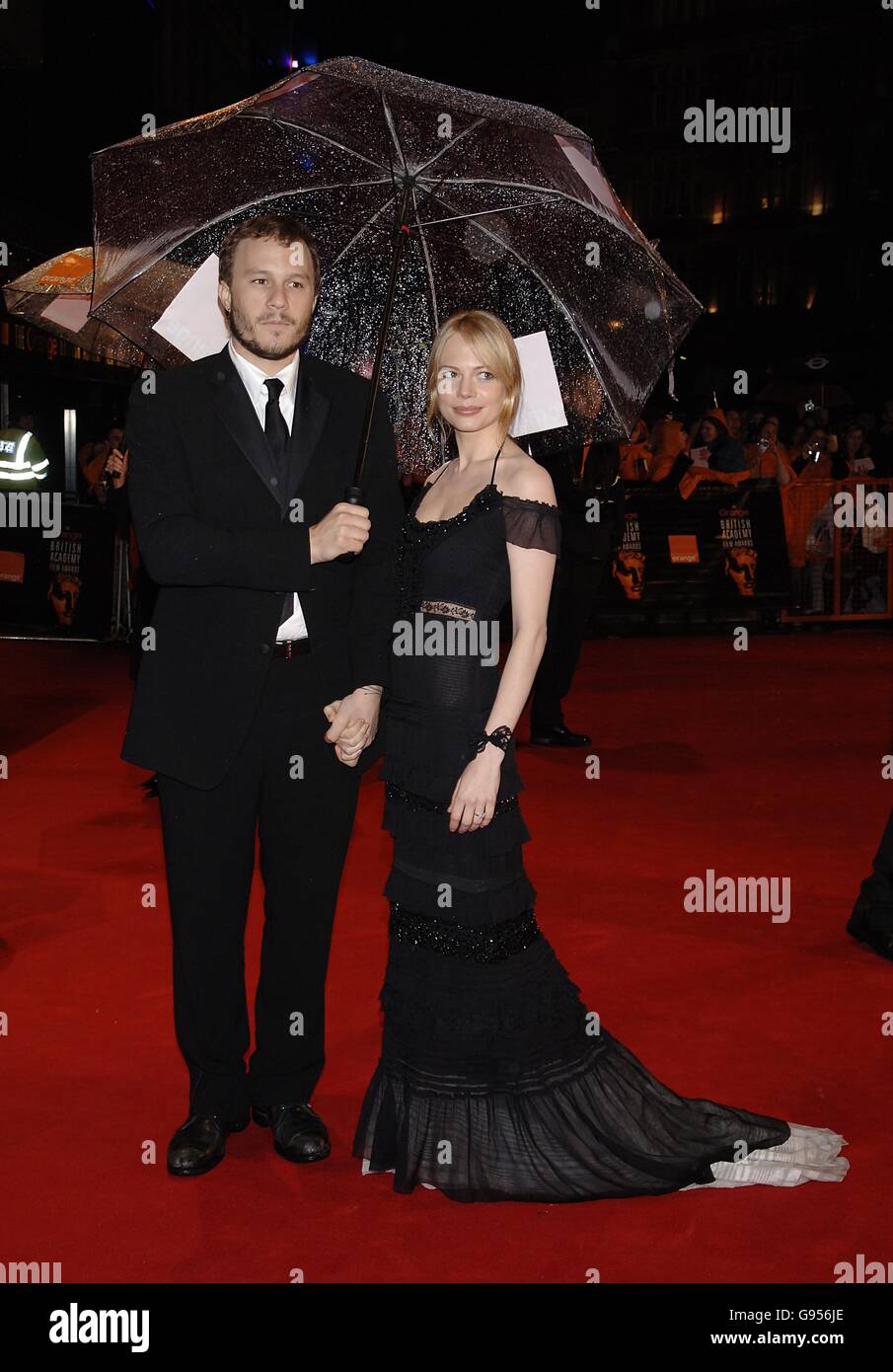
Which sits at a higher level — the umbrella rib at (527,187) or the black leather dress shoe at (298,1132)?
the umbrella rib at (527,187)

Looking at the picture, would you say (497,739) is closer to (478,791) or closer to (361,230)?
(478,791)

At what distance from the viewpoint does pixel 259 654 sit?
10.1ft

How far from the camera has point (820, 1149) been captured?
3.26 metres

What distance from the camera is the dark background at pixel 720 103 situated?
28125mm

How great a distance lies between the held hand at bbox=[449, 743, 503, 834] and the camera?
119 inches

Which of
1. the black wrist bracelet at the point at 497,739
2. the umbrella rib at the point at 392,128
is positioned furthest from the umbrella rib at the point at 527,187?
the black wrist bracelet at the point at 497,739

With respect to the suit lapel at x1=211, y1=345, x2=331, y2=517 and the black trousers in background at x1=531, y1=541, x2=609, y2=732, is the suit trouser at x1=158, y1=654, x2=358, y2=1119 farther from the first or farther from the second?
the black trousers in background at x1=531, y1=541, x2=609, y2=732

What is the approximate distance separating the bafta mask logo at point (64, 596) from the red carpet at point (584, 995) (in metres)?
4.28

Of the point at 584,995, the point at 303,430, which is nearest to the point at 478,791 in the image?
the point at 303,430

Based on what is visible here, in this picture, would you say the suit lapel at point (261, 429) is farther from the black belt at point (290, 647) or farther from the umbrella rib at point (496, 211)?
the umbrella rib at point (496, 211)

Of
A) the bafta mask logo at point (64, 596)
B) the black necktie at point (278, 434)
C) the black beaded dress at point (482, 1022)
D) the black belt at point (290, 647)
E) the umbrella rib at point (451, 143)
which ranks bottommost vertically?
the black beaded dress at point (482, 1022)

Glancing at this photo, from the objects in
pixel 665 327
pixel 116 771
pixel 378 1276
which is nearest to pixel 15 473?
pixel 116 771

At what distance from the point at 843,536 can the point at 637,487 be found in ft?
7.03

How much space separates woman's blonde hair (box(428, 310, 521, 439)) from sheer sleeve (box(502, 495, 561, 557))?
23 cm
